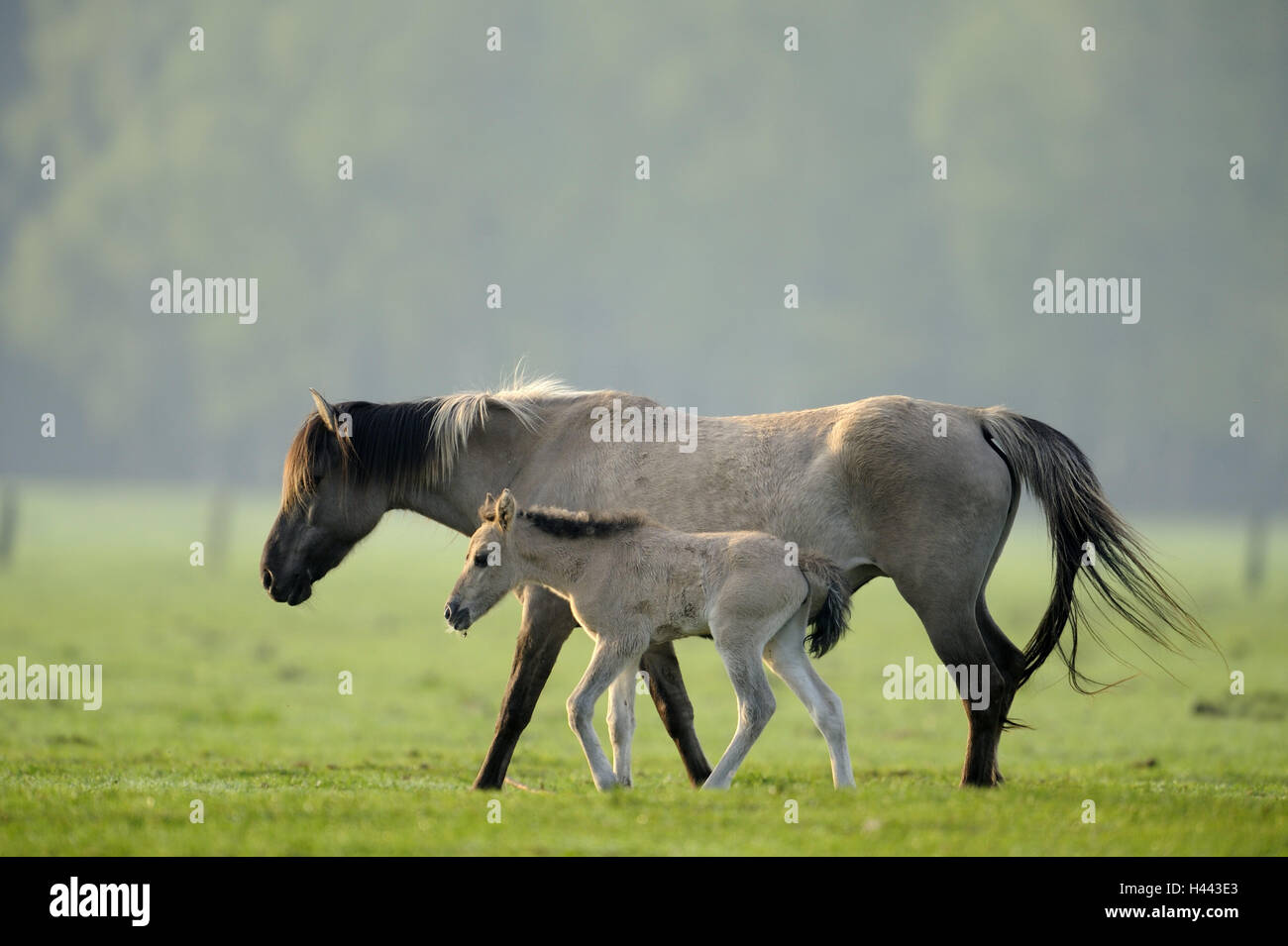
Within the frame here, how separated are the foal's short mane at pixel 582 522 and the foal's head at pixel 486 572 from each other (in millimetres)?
173

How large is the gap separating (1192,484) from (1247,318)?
231 feet

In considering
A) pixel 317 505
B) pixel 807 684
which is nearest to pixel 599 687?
pixel 807 684

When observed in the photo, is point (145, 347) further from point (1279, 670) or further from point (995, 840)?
point (995, 840)

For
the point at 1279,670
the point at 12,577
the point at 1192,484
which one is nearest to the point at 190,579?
the point at 12,577

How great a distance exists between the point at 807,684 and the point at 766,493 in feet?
5.42

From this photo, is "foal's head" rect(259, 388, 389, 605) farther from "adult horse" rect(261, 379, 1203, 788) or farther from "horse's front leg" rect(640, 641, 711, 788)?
"horse's front leg" rect(640, 641, 711, 788)

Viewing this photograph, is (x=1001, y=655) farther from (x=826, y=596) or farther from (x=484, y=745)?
(x=484, y=745)

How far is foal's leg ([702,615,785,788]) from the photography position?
364 inches

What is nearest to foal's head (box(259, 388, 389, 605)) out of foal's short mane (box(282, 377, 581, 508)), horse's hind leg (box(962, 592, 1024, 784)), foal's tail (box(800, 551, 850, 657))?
foal's short mane (box(282, 377, 581, 508))

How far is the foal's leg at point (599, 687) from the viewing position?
935cm

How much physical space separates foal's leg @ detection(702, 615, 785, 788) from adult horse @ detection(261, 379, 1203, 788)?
119 centimetres

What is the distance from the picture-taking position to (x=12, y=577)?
187ft

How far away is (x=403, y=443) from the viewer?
11.6 metres

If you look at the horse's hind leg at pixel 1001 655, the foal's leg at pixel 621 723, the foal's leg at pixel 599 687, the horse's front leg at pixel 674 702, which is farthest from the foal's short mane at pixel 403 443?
the horse's hind leg at pixel 1001 655
